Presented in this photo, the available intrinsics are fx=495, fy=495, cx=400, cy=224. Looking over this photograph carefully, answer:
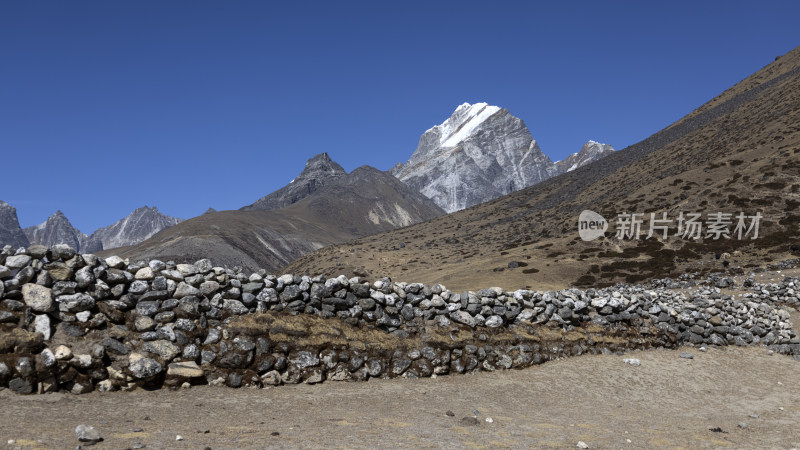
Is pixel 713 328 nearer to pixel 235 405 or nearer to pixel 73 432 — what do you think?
pixel 235 405

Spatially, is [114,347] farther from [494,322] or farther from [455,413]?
[494,322]

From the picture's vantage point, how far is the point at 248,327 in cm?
1038

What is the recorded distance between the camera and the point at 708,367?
15.1 meters

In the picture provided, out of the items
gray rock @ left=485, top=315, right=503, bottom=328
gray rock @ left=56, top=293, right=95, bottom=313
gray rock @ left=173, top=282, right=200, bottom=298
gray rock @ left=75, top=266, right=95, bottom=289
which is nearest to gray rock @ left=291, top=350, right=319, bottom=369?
gray rock @ left=173, top=282, right=200, bottom=298

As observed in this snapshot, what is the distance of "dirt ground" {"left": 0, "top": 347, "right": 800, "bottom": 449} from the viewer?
23.5ft

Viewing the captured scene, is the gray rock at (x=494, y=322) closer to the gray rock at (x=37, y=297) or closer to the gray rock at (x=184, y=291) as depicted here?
the gray rock at (x=184, y=291)

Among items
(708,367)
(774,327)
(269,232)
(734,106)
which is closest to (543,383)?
(708,367)

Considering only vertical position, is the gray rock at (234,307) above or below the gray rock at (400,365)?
above

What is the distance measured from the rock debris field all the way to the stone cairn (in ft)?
0.09

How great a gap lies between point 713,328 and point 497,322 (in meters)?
9.27

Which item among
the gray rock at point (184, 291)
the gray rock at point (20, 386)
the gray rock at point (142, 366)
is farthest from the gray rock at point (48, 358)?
the gray rock at point (184, 291)

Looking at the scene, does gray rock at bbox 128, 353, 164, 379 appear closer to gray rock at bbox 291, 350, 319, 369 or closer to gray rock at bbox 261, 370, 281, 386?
gray rock at bbox 261, 370, 281, 386

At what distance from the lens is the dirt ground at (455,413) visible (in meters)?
7.16

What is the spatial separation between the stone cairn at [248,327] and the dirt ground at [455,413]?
0.40 metres
